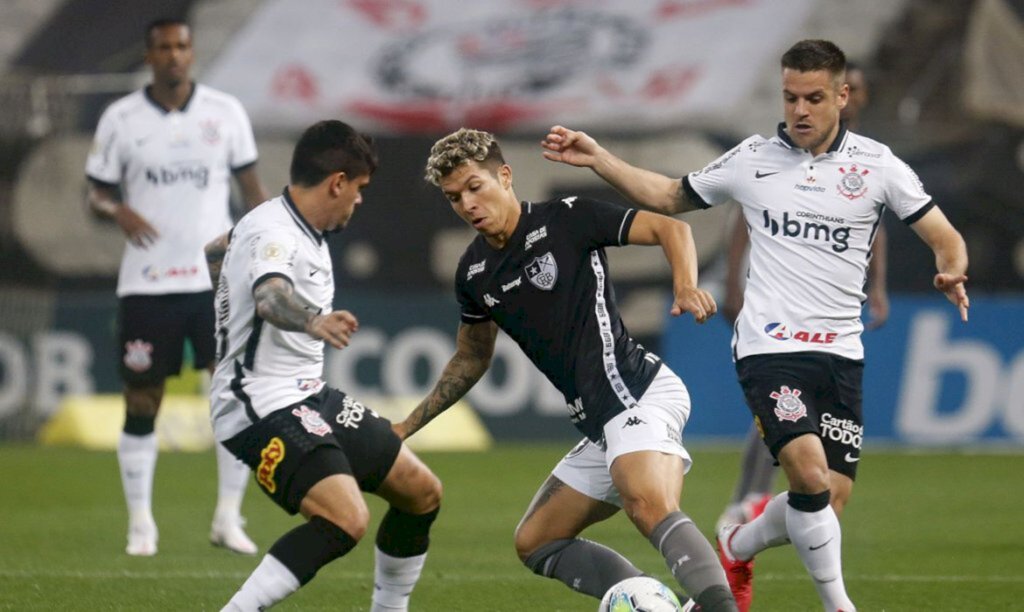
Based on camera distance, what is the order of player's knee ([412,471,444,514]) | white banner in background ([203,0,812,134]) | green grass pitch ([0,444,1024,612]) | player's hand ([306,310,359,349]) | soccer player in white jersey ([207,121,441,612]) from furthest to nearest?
white banner in background ([203,0,812,134]), green grass pitch ([0,444,1024,612]), player's knee ([412,471,444,514]), soccer player in white jersey ([207,121,441,612]), player's hand ([306,310,359,349])

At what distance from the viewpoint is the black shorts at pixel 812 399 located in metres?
6.32

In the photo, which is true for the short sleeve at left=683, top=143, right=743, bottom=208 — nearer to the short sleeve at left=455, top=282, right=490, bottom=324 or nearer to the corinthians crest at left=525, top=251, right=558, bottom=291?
the corinthians crest at left=525, top=251, right=558, bottom=291

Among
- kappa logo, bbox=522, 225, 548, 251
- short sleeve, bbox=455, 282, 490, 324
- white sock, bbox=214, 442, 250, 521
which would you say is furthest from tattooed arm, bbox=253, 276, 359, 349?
white sock, bbox=214, 442, 250, 521

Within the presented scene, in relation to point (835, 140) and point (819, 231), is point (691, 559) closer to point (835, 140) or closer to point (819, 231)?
point (819, 231)

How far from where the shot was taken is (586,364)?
607 cm

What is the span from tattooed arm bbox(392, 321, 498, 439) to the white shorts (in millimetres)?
463

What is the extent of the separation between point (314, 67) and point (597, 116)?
11.9 ft

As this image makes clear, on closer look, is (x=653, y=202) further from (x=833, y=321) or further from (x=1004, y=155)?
(x=1004, y=155)

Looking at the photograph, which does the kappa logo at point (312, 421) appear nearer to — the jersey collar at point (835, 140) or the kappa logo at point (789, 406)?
the kappa logo at point (789, 406)

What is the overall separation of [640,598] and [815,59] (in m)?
2.06

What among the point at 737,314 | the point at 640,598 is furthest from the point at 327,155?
the point at 737,314

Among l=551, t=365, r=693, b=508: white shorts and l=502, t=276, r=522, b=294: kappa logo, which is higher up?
l=502, t=276, r=522, b=294: kappa logo

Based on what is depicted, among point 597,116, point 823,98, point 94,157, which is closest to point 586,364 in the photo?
point 823,98

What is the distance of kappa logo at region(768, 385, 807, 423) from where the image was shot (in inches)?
248
